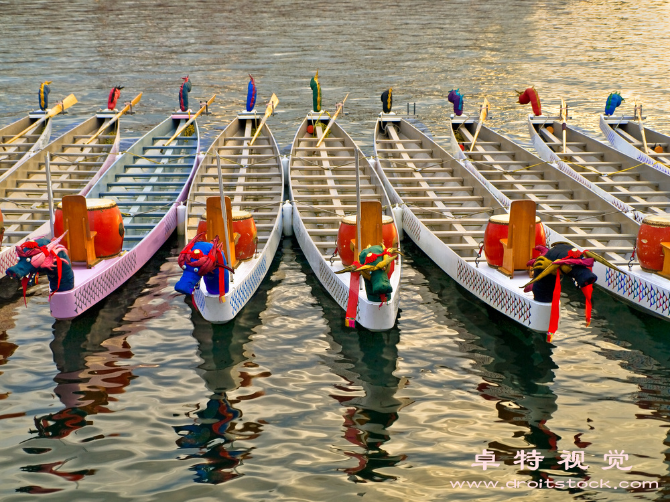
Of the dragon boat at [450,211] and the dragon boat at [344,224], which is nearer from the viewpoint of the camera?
the dragon boat at [344,224]

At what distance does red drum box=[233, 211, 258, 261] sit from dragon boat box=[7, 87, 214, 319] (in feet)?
8.23

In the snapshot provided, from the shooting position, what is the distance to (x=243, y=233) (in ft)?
53.2

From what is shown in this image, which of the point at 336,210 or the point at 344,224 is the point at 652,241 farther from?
the point at 336,210

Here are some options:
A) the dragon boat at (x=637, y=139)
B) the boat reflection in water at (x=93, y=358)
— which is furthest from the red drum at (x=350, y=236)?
the dragon boat at (x=637, y=139)

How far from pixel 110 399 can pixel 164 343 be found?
7.32ft

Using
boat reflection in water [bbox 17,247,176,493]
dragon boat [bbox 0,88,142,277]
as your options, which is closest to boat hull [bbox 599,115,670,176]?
boat reflection in water [bbox 17,247,176,493]

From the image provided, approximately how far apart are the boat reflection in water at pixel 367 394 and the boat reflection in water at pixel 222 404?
1445 mm

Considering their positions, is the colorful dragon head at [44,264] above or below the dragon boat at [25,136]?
below

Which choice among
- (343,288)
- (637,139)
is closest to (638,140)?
(637,139)

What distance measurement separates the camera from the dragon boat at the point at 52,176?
18.4 m

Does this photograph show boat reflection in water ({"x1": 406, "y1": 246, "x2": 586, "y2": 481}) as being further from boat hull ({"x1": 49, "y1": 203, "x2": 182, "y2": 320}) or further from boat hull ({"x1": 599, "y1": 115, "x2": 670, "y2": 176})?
boat hull ({"x1": 599, "y1": 115, "x2": 670, "y2": 176})

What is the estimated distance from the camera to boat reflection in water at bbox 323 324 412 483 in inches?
432

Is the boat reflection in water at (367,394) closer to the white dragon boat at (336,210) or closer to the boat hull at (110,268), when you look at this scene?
the white dragon boat at (336,210)

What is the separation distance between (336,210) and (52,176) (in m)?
9.22
